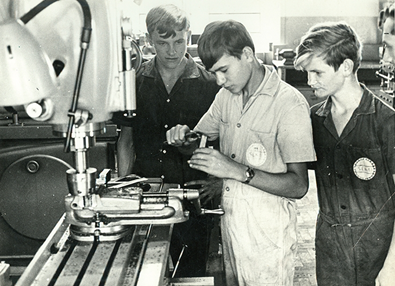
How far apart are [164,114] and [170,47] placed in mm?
321

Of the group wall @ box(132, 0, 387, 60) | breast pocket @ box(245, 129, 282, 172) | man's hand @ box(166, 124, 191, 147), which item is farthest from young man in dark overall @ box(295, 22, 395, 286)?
man's hand @ box(166, 124, 191, 147)

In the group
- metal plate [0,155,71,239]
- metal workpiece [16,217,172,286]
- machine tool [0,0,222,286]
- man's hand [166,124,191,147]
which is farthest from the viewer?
metal plate [0,155,71,239]

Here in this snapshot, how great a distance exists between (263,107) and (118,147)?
0.95 meters

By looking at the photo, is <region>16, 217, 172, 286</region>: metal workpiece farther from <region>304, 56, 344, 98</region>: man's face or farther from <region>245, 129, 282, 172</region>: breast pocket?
<region>304, 56, 344, 98</region>: man's face

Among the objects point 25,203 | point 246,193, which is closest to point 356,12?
point 246,193

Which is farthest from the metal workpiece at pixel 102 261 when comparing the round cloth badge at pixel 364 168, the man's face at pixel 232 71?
the round cloth badge at pixel 364 168

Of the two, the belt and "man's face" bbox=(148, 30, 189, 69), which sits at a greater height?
"man's face" bbox=(148, 30, 189, 69)

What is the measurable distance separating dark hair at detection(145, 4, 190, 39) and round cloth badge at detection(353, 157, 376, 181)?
1002mm

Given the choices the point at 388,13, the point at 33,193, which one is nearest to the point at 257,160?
the point at 388,13

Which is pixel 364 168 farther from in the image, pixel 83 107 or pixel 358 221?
pixel 83 107

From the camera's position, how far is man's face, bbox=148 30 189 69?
2.09 m

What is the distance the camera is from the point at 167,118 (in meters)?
2.21

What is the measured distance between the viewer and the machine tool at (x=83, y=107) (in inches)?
39.8

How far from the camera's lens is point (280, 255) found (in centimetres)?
159
